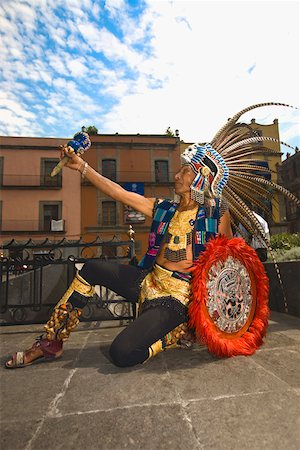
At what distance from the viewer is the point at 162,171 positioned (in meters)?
21.9

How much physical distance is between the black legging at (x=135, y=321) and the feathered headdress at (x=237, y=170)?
0.88 meters

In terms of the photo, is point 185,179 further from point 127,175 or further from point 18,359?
point 127,175

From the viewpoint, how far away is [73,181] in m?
20.8

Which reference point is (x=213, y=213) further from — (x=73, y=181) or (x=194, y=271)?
(x=73, y=181)

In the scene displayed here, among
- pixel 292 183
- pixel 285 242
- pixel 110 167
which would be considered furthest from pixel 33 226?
pixel 292 183

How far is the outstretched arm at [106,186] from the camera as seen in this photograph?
2.37 metres

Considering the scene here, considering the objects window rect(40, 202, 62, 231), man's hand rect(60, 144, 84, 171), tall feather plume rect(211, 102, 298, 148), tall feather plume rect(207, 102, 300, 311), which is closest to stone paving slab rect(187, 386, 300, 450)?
tall feather plume rect(207, 102, 300, 311)

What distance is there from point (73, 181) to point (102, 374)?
66.4ft

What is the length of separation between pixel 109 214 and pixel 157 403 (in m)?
19.8

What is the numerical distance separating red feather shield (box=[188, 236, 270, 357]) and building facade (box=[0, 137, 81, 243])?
19.0 m

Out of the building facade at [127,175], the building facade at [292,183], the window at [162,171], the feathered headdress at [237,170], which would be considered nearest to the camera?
the feathered headdress at [237,170]

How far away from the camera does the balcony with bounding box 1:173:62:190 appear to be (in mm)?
20219

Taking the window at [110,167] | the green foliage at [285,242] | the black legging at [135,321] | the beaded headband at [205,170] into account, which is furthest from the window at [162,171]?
the black legging at [135,321]

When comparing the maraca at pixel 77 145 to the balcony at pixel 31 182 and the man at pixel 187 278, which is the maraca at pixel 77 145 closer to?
the man at pixel 187 278
